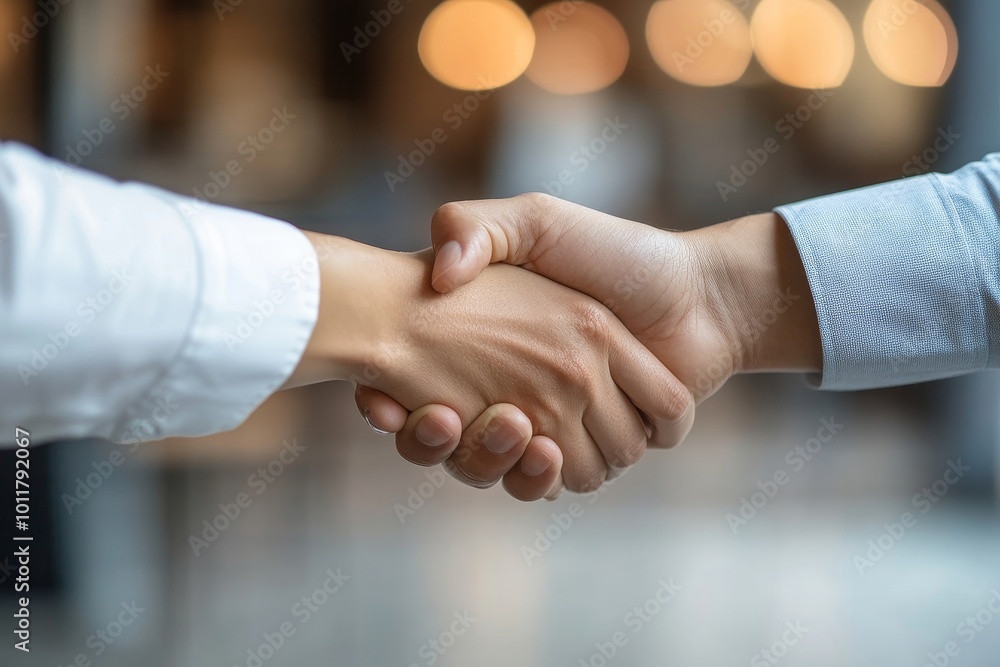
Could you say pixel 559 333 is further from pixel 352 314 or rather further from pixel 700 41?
pixel 700 41

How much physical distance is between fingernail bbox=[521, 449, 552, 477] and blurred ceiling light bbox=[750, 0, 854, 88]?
9.52 ft

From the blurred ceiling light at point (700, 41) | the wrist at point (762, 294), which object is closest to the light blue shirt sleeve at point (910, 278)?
the wrist at point (762, 294)

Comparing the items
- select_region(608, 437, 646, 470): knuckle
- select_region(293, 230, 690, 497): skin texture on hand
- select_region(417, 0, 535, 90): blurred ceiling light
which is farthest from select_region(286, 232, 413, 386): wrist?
select_region(417, 0, 535, 90): blurred ceiling light

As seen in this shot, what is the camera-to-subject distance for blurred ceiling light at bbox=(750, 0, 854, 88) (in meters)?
3.43

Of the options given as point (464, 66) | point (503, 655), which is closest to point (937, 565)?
point (503, 655)

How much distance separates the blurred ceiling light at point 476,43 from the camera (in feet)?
11.1

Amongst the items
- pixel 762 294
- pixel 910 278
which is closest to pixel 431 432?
pixel 762 294

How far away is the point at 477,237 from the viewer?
3.45 ft

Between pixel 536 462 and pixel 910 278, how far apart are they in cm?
54

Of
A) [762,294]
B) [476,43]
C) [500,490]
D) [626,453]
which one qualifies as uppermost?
[762,294]

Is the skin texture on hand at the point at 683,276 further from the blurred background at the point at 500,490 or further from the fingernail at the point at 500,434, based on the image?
the blurred background at the point at 500,490

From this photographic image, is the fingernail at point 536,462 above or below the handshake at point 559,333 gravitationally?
below

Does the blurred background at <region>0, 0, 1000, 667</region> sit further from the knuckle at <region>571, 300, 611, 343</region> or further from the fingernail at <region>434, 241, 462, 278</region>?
the fingernail at <region>434, 241, 462, 278</region>

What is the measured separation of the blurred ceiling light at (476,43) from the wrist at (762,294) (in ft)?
7.97
